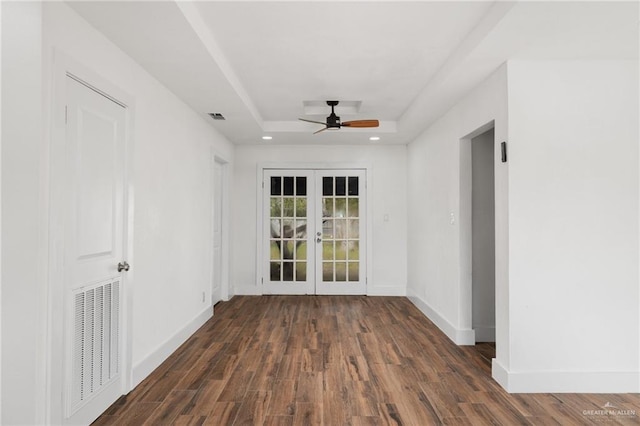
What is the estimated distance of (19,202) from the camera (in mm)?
1534

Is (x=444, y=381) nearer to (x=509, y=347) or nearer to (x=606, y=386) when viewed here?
(x=509, y=347)

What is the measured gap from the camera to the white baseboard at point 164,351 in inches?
115

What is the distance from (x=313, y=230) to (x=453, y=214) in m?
2.68

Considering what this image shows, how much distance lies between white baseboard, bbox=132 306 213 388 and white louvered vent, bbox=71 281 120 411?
0.31 metres

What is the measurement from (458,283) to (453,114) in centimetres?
176

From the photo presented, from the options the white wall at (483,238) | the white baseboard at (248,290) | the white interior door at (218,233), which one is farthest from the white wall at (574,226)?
the white baseboard at (248,290)

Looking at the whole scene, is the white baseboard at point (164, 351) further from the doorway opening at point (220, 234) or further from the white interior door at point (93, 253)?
the doorway opening at point (220, 234)

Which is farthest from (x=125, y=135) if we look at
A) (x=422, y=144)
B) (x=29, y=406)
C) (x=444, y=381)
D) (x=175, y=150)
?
(x=422, y=144)

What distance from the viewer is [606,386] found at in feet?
9.12

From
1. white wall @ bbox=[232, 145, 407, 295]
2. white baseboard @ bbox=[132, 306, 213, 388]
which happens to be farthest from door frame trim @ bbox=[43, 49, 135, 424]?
white wall @ bbox=[232, 145, 407, 295]

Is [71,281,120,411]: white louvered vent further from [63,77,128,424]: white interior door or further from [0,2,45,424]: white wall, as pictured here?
[0,2,45,424]: white wall

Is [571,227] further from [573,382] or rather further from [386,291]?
[386,291]

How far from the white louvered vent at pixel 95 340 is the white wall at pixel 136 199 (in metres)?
0.21

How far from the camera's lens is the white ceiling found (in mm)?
2232
